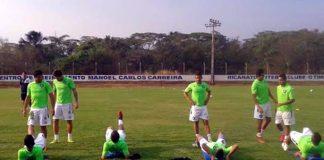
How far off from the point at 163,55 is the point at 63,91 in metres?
64.9

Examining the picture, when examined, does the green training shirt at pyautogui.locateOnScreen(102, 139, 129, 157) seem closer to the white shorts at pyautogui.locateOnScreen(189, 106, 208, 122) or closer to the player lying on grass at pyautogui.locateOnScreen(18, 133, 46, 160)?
the player lying on grass at pyautogui.locateOnScreen(18, 133, 46, 160)

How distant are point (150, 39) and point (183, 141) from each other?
7570 cm

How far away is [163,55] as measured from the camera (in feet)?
253

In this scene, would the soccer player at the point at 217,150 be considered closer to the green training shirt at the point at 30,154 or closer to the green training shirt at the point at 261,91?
the green training shirt at the point at 261,91

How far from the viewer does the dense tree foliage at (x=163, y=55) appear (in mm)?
67938

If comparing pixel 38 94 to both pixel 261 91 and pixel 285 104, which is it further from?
pixel 285 104

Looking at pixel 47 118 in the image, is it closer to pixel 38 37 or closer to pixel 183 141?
pixel 183 141

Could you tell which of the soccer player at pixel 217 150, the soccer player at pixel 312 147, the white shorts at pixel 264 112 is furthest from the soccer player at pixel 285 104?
the soccer player at pixel 217 150

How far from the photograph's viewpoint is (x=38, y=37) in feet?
264

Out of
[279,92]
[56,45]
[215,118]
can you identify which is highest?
[56,45]

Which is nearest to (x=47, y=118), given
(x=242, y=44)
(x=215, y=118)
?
(x=215, y=118)

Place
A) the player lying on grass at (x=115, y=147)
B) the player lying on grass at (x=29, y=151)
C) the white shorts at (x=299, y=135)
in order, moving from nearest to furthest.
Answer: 1. the player lying on grass at (x=29, y=151)
2. the player lying on grass at (x=115, y=147)
3. the white shorts at (x=299, y=135)

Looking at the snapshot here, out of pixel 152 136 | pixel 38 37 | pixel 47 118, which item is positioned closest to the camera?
pixel 47 118

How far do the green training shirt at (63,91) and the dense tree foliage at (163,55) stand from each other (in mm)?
54400
